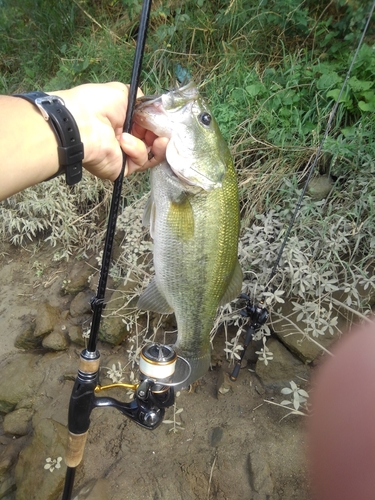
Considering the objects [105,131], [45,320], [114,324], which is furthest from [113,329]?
[105,131]

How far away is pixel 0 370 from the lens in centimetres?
311

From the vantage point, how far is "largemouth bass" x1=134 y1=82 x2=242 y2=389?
4.96ft

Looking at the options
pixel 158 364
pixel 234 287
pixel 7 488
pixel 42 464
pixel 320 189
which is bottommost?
pixel 7 488

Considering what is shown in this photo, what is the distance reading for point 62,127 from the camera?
51.2 inches

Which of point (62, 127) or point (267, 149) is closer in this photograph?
A: point (62, 127)

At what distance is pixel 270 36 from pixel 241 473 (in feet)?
11.5

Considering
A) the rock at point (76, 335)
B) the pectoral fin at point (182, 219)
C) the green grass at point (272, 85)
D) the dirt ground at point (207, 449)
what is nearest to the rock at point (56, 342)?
the rock at point (76, 335)

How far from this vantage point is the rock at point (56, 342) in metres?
3.10

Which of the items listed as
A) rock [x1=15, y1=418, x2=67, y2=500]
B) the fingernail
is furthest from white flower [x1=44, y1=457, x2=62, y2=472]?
the fingernail

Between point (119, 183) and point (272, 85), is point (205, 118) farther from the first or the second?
point (272, 85)

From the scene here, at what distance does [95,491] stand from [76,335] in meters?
1.14

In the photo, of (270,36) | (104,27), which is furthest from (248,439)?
(104,27)

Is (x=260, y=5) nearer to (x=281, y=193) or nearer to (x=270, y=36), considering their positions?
(x=270, y=36)

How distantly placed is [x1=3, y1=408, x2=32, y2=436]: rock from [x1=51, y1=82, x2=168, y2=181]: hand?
207 centimetres
